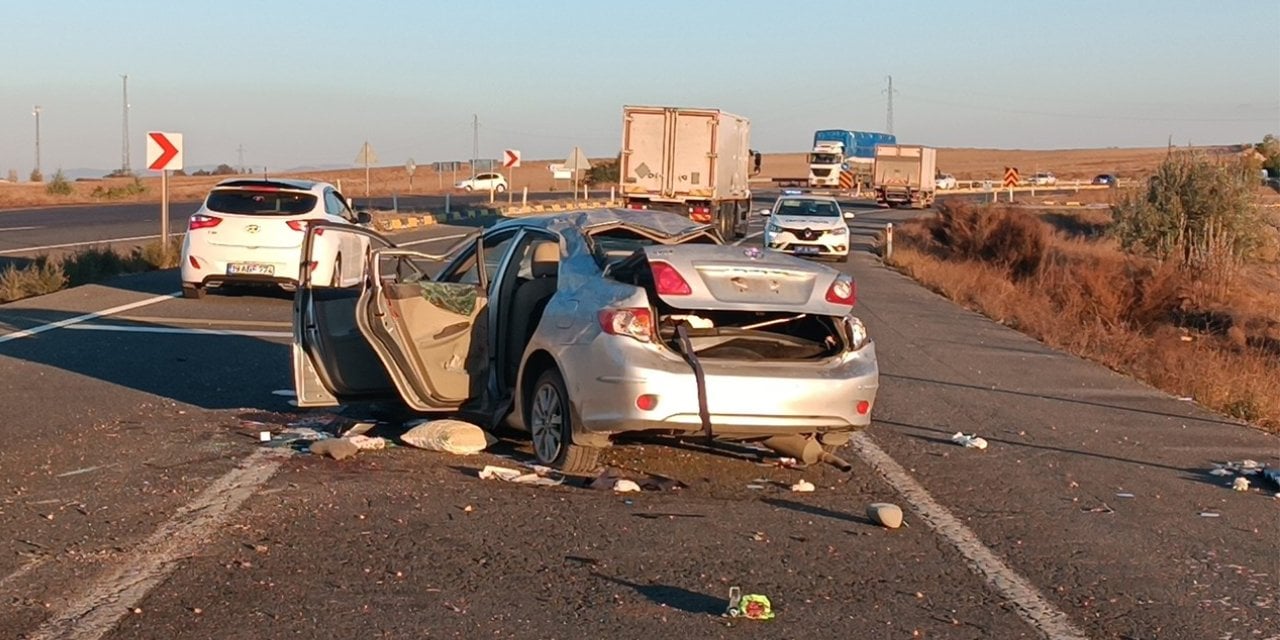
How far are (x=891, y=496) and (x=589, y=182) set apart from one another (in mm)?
101059

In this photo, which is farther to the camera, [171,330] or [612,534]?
[171,330]

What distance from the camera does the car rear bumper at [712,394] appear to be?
7.89 m

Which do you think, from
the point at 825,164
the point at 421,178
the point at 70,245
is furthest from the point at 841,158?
the point at 421,178

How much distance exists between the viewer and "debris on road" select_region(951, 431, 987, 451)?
10120mm

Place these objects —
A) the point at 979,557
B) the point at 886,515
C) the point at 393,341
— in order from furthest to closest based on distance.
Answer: the point at 393,341
the point at 886,515
the point at 979,557

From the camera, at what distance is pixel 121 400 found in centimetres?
1092

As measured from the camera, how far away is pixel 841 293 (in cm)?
833

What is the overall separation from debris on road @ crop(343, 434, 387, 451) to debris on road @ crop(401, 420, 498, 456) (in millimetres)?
146

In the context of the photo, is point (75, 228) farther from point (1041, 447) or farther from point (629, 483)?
point (629, 483)

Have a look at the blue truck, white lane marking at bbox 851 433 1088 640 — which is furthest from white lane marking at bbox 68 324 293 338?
the blue truck

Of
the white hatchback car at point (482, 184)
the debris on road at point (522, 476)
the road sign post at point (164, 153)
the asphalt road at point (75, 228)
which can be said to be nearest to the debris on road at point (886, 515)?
the debris on road at point (522, 476)

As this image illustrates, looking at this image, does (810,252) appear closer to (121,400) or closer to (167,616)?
(121,400)

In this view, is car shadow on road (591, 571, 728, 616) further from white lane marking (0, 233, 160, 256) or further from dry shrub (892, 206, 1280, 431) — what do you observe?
white lane marking (0, 233, 160, 256)

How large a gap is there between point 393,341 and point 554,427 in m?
1.34
